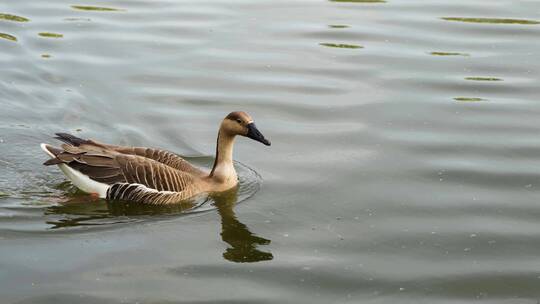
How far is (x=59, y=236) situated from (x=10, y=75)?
238 inches

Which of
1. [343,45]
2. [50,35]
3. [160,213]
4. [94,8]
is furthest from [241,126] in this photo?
[94,8]

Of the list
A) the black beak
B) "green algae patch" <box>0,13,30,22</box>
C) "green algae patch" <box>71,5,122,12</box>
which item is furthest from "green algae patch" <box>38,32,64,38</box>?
the black beak

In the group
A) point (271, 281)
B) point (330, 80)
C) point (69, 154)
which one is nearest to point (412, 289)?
point (271, 281)

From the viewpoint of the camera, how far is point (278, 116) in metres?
13.3

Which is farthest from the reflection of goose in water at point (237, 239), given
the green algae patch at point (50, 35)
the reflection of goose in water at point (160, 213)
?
the green algae patch at point (50, 35)

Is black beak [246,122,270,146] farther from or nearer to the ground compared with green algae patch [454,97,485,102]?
nearer to the ground

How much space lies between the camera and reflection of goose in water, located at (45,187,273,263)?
9.53 meters

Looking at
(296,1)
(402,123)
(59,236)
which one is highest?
(296,1)

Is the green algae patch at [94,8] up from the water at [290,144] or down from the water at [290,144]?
up

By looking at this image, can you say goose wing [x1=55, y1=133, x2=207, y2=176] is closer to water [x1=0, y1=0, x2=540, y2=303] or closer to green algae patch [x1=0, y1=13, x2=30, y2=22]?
water [x1=0, y1=0, x2=540, y2=303]

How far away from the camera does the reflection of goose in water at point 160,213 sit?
31.3 feet

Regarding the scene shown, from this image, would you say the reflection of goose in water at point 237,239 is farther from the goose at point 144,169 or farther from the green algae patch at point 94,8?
the green algae patch at point 94,8

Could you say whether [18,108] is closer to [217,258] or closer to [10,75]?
[10,75]

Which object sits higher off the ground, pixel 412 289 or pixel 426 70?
pixel 426 70
